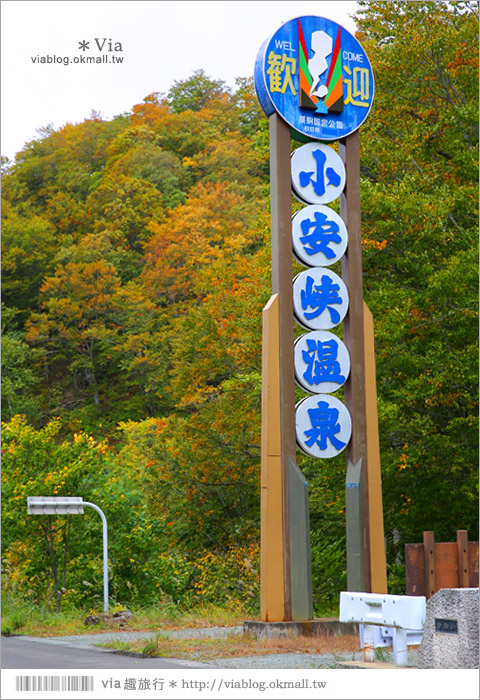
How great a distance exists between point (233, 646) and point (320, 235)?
4914mm

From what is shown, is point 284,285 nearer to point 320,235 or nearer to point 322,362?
point 320,235

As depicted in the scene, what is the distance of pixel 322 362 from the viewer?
35.4ft

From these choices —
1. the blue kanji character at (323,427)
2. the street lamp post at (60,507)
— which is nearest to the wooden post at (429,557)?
the blue kanji character at (323,427)

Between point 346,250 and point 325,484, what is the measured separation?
218 inches

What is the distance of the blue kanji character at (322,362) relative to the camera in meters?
10.7

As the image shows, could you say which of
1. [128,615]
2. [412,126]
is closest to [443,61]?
[412,126]

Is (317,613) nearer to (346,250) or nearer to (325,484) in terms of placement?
(325,484)

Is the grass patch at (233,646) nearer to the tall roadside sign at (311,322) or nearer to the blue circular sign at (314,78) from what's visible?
the tall roadside sign at (311,322)

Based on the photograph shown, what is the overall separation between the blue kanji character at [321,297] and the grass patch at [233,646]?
3712 millimetres

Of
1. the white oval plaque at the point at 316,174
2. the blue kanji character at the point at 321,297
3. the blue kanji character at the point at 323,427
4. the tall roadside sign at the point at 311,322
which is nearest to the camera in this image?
the tall roadside sign at the point at 311,322

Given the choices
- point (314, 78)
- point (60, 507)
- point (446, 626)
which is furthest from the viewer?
point (60, 507)

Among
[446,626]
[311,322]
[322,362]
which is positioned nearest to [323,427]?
[322,362]

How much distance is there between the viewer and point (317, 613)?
1490 centimetres

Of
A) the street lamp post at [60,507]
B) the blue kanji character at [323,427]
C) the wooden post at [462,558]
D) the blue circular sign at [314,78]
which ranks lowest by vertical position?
the wooden post at [462,558]
